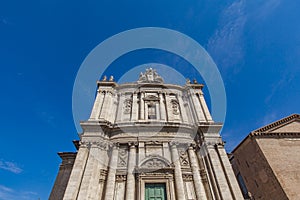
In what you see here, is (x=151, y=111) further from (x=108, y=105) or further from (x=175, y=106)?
(x=108, y=105)

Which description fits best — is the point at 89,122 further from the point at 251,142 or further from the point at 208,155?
the point at 251,142

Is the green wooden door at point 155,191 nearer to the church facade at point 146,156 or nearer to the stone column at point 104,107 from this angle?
the church facade at point 146,156

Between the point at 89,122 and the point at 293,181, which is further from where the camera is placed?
the point at 293,181

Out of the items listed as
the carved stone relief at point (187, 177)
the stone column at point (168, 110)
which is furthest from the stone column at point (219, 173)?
the stone column at point (168, 110)

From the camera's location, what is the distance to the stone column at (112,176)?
11.2 meters

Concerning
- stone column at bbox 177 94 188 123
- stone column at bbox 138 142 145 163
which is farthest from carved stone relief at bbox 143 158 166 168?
stone column at bbox 177 94 188 123

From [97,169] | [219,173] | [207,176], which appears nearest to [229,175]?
[219,173]

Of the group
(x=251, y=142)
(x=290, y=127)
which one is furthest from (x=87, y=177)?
(x=290, y=127)

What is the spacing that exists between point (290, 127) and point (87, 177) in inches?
847

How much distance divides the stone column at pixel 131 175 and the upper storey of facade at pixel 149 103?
262 cm

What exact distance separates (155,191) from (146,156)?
242 centimetres

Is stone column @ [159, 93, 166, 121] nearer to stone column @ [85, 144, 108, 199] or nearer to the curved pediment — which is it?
the curved pediment

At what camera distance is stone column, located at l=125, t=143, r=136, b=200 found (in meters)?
11.2

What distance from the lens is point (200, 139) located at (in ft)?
47.6
